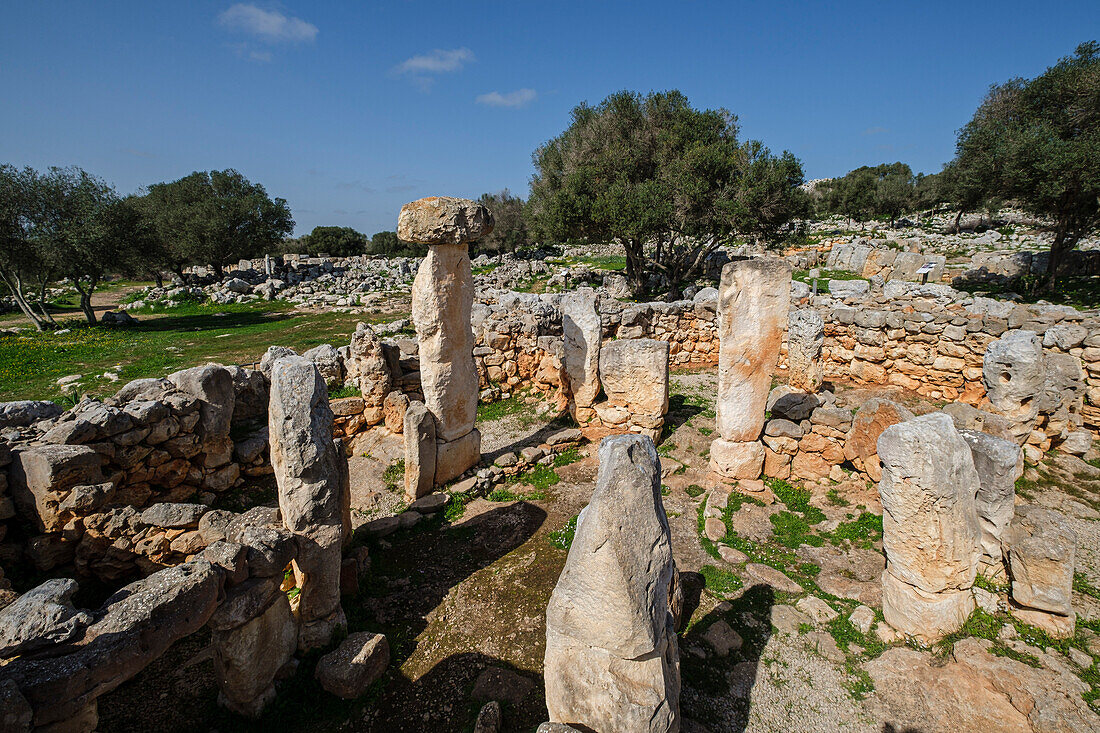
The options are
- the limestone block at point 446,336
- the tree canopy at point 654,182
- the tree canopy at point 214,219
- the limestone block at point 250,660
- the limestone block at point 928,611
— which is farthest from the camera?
the tree canopy at point 214,219

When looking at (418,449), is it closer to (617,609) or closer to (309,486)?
(309,486)

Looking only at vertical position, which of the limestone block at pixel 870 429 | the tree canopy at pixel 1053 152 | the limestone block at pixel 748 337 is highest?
the tree canopy at pixel 1053 152

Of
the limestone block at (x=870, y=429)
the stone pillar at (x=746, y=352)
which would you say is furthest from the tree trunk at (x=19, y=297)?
the limestone block at (x=870, y=429)

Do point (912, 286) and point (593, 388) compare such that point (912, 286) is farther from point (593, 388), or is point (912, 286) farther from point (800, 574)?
point (800, 574)

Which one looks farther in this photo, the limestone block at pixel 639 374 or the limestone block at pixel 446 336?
the limestone block at pixel 639 374

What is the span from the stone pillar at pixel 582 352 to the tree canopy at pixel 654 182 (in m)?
11.2

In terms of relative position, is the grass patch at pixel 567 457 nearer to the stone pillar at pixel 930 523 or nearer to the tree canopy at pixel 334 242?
the stone pillar at pixel 930 523

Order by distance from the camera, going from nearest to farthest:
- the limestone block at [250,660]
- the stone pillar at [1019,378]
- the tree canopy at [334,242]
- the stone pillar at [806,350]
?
the limestone block at [250,660]
the stone pillar at [1019,378]
the stone pillar at [806,350]
the tree canopy at [334,242]

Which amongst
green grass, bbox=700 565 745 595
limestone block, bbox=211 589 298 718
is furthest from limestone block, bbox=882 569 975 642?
limestone block, bbox=211 589 298 718

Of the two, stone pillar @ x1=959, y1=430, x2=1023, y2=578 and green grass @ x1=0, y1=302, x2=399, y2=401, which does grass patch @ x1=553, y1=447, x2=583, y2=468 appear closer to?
stone pillar @ x1=959, y1=430, x2=1023, y2=578

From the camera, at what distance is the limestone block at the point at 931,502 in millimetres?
4434

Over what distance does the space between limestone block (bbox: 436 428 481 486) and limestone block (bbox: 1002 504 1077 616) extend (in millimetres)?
6763

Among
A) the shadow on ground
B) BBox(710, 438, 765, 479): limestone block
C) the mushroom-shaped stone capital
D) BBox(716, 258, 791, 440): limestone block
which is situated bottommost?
the shadow on ground

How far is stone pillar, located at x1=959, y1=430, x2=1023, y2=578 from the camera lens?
4.70 meters
